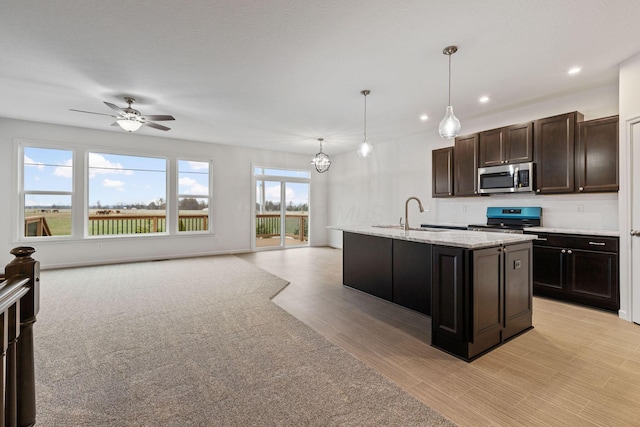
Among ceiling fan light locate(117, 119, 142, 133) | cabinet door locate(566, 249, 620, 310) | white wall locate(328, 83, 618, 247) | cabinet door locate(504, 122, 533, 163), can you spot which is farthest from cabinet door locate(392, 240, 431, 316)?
ceiling fan light locate(117, 119, 142, 133)

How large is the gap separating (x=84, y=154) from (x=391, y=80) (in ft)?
20.2

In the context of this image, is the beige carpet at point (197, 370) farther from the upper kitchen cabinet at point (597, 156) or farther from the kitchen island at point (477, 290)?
the upper kitchen cabinet at point (597, 156)

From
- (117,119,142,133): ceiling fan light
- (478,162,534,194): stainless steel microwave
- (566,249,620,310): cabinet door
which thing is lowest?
(566,249,620,310): cabinet door

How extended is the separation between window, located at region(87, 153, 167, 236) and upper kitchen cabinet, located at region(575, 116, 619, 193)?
7603 millimetres

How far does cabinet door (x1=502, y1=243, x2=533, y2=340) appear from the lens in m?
2.64

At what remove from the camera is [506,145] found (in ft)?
14.6

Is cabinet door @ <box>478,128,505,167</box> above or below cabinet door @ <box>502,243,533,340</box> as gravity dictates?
above

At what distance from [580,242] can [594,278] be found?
0.44 metres

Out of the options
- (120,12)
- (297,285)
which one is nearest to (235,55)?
(120,12)

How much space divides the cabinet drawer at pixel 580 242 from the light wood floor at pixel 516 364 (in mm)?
744

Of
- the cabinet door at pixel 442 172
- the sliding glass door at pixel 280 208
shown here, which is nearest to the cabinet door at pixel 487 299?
the cabinet door at pixel 442 172

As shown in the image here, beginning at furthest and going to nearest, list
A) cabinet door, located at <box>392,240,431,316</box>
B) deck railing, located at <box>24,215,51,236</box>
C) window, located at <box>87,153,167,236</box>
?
window, located at <box>87,153,167,236</box> → deck railing, located at <box>24,215,51,236</box> → cabinet door, located at <box>392,240,431,316</box>

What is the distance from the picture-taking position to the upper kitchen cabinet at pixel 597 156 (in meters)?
3.42

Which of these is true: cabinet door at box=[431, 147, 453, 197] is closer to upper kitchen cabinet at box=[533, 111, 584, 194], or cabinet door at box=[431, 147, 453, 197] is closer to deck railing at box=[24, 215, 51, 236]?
upper kitchen cabinet at box=[533, 111, 584, 194]
